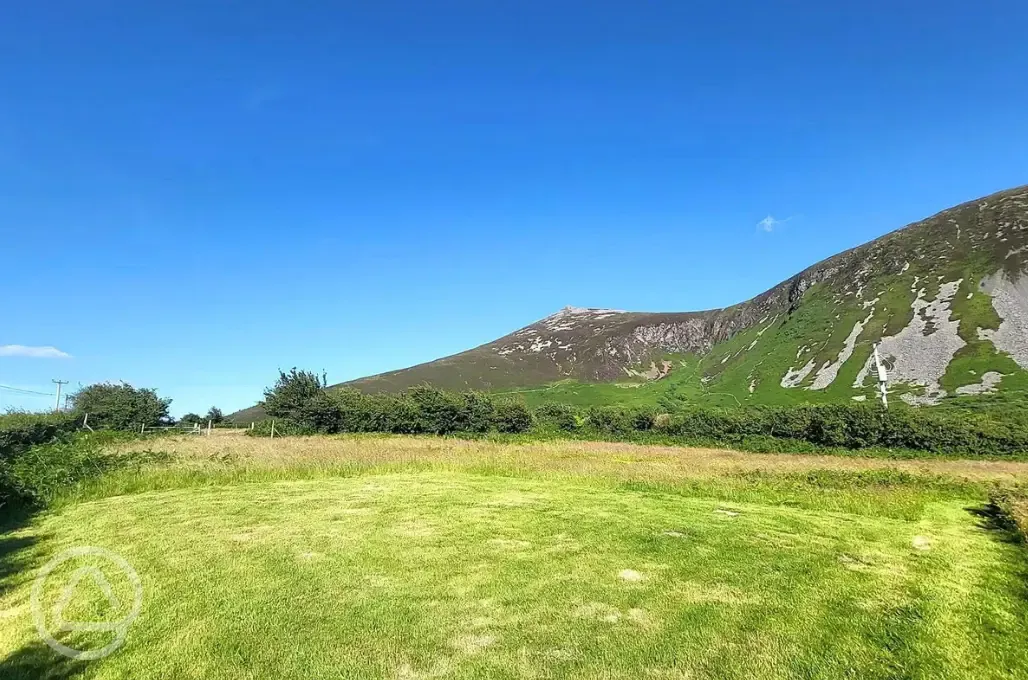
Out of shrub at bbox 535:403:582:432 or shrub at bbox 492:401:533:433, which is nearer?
shrub at bbox 535:403:582:432

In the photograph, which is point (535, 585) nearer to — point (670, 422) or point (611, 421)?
point (670, 422)

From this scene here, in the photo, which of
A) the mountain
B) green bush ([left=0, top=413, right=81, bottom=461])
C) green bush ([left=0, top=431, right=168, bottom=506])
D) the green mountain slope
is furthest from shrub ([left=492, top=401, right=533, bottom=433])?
the green mountain slope

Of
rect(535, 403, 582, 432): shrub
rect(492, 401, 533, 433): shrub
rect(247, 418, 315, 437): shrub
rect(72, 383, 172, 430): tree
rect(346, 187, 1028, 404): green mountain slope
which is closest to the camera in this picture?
rect(247, 418, 315, 437): shrub

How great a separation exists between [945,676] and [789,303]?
12322 cm

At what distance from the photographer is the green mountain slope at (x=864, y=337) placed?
64188mm

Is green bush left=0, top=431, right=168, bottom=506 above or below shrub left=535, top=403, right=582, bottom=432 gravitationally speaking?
above

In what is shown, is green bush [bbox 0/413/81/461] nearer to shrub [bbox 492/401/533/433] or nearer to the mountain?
shrub [bbox 492/401/533/433]

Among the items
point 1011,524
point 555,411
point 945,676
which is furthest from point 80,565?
point 555,411

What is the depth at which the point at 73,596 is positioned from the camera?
288 inches

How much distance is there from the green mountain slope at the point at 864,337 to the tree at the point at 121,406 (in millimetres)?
58886

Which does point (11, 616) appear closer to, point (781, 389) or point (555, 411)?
point (555, 411)

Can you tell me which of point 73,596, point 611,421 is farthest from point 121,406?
point 73,596

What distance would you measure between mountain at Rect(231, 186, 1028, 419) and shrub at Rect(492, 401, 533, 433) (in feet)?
122

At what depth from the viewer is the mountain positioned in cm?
6400
